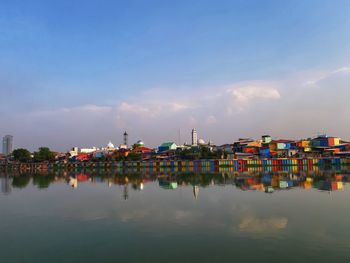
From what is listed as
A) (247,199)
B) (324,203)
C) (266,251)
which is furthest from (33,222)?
(324,203)

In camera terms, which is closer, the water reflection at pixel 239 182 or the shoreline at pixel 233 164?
the water reflection at pixel 239 182

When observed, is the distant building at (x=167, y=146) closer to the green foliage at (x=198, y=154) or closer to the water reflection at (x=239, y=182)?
the green foliage at (x=198, y=154)

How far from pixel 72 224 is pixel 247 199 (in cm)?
1090

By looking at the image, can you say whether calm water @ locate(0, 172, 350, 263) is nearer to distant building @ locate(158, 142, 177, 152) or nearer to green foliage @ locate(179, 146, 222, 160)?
green foliage @ locate(179, 146, 222, 160)

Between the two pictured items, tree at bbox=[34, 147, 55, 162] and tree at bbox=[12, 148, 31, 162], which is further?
tree at bbox=[12, 148, 31, 162]

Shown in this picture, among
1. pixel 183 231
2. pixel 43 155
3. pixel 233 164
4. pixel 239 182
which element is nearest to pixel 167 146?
pixel 233 164

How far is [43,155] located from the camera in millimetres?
101000

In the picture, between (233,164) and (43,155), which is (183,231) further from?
(43,155)

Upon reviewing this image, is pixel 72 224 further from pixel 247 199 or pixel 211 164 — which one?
pixel 211 164

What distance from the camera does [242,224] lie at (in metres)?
12.5

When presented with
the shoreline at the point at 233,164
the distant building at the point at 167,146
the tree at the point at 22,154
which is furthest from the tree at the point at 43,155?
the distant building at the point at 167,146

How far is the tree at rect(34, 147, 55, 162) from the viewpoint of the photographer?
10019 cm

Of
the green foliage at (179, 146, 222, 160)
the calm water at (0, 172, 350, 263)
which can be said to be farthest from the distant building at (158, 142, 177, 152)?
the calm water at (0, 172, 350, 263)

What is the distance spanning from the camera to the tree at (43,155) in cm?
10019
